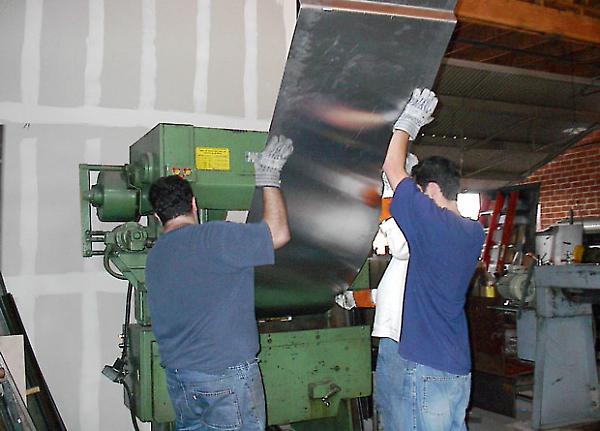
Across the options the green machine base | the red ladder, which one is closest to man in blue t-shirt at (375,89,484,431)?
the green machine base

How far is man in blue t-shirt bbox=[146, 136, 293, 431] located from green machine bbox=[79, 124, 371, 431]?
0.25 m

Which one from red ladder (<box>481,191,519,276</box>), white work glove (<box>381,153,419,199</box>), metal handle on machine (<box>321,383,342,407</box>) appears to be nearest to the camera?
white work glove (<box>381,153,419,199</box>)

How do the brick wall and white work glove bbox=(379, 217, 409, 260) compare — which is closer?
white work glove bbox=(379, 217, 409, 260)

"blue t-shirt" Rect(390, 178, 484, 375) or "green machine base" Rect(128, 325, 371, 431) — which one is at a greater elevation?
"blue t-shirt" Rect(390, 178, 484, 375)

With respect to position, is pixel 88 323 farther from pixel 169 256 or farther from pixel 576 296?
pixel 576 296

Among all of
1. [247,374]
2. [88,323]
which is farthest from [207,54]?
[247,374]

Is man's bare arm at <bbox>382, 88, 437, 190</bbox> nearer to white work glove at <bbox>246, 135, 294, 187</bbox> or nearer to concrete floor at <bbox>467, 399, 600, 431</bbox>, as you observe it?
white work glove at <bbox>246, 135, 294, 187</bbox>

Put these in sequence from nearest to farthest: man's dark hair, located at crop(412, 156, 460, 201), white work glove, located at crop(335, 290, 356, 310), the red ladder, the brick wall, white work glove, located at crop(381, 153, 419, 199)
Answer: man's dark hair, located at crop(412, 156, 460, 201) < white work glove, located at crop(381, 153, 419, 199) < white work glove, located at crop(335, 290, 356, 310) < the red ladder < the brick wall

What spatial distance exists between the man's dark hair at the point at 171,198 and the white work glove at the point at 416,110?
582 mm

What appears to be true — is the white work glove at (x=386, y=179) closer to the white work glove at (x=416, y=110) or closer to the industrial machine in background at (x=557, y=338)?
the white work glove at (x=416, y=110)

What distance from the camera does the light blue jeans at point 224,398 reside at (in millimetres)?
1404

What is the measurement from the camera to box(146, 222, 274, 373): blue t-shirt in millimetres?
1362

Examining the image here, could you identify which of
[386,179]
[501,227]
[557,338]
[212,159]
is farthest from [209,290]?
[501,227]

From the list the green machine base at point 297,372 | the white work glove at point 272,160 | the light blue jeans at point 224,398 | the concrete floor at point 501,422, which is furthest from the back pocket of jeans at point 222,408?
the concrete floor at point 501,422
